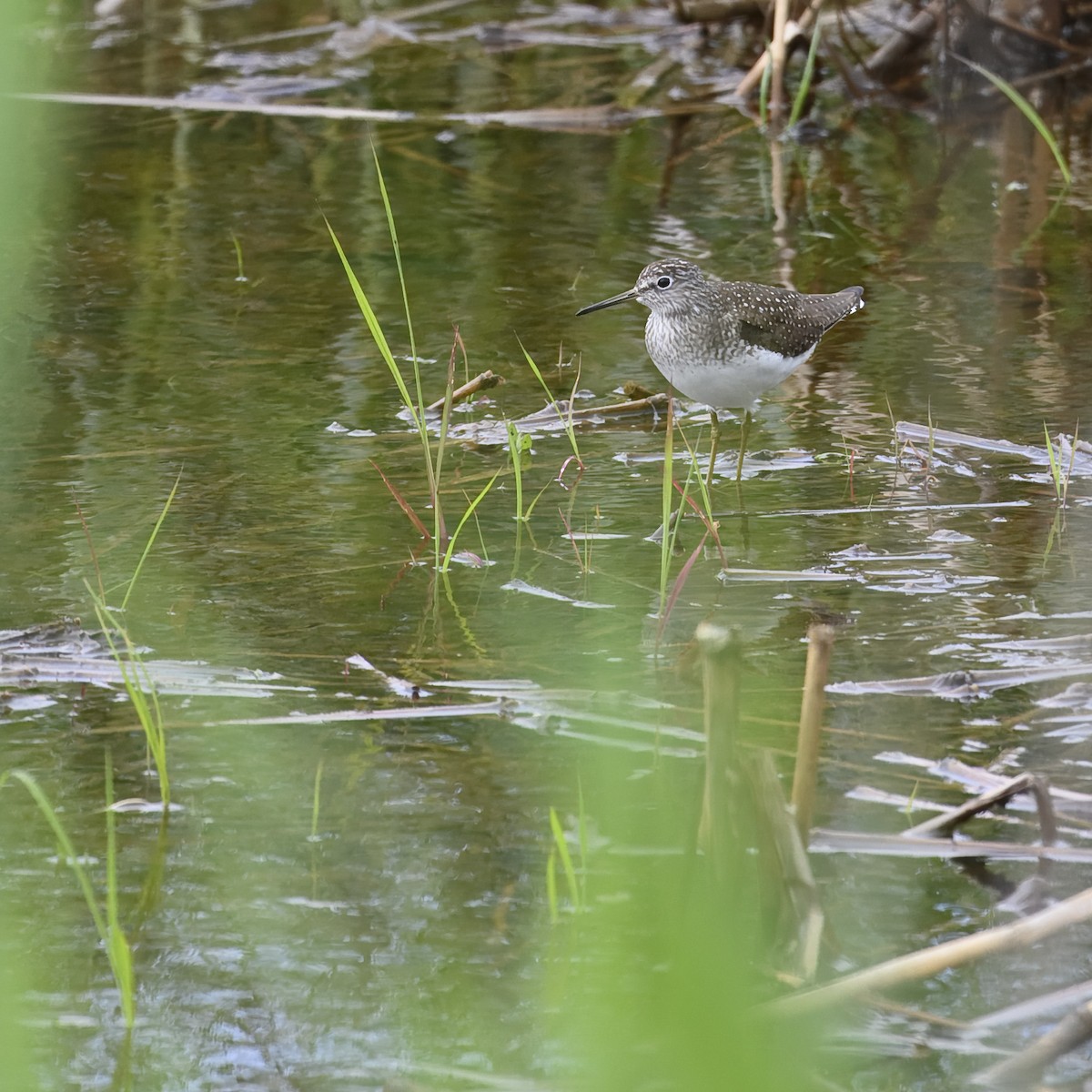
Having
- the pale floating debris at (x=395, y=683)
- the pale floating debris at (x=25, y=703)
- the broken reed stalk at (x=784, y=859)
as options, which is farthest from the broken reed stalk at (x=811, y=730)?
the pale floating debris at (x=25, y=703)

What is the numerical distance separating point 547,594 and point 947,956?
93.4 inches

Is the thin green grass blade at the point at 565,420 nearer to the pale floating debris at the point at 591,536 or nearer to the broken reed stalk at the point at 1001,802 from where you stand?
the pale floating debris at the point at 591,536

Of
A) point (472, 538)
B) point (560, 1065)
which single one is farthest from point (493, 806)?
point (472, 538)

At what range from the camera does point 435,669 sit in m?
4.35

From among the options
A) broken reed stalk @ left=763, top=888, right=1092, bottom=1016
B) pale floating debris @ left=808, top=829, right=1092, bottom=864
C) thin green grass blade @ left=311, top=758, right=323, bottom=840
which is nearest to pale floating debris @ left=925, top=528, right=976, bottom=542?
pale floating debris @ left=808, top=829, right=1092, bottom=864

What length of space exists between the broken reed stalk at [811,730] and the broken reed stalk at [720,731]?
0.21m

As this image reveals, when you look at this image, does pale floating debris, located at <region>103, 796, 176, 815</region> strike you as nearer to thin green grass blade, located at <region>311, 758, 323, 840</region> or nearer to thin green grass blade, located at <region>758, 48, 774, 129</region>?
thin green grass blade, located at <region>311, 758, 323, 840</region>

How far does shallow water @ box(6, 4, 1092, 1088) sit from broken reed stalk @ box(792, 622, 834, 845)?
0.87 feet

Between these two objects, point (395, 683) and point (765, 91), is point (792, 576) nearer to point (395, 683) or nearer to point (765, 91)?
point (395, 683)

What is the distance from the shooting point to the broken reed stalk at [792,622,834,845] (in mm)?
3121

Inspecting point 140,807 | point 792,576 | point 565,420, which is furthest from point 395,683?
point 565,420

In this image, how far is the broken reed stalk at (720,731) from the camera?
2.78 meters

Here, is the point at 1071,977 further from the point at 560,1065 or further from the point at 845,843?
the point at 560,1065

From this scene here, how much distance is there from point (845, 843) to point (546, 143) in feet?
23.4
